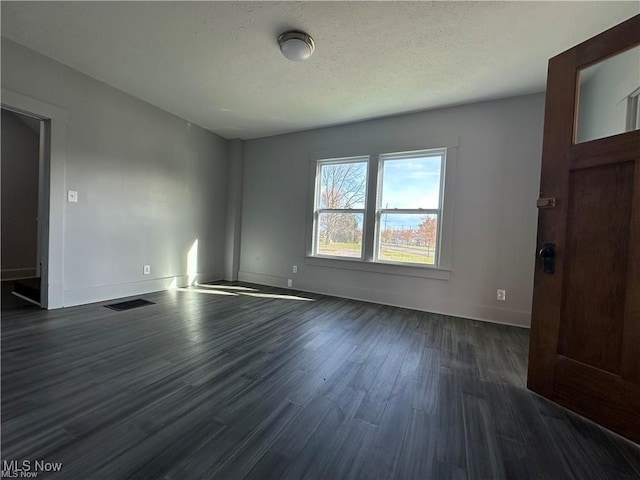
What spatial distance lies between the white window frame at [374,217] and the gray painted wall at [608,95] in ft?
4.99

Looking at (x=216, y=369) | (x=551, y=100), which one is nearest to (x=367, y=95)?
(x=551, y=100)

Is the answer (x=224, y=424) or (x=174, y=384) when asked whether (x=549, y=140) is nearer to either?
(x=224, y=424)

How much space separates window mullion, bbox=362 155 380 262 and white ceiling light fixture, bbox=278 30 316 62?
1891mm

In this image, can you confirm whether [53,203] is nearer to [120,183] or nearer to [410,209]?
[120,183]

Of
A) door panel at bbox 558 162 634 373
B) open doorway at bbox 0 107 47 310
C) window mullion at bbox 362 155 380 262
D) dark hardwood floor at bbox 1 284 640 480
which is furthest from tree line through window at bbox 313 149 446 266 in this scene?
open doorway at bbox 0 107 47 310

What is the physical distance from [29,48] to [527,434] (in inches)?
199

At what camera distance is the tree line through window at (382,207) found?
366 centimetres

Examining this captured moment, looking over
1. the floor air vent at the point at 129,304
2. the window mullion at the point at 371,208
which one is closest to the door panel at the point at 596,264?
the window mullion at the point at 371,208

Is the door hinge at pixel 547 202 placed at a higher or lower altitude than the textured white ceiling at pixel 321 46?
lower

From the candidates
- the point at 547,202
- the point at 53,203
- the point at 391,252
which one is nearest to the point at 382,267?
the point at 391,252

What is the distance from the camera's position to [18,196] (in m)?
4.34

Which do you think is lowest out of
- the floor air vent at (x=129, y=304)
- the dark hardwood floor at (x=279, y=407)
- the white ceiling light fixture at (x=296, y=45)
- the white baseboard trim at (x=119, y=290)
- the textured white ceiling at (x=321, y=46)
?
the floor air vent at (x=129, y=304)

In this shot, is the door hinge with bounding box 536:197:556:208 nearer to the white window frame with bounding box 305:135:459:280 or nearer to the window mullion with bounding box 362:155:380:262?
the white window frame with bounding box 305:135:459:280

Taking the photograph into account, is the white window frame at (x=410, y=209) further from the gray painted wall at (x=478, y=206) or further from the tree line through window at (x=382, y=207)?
the gray painted wall at (x=478, y=206)
